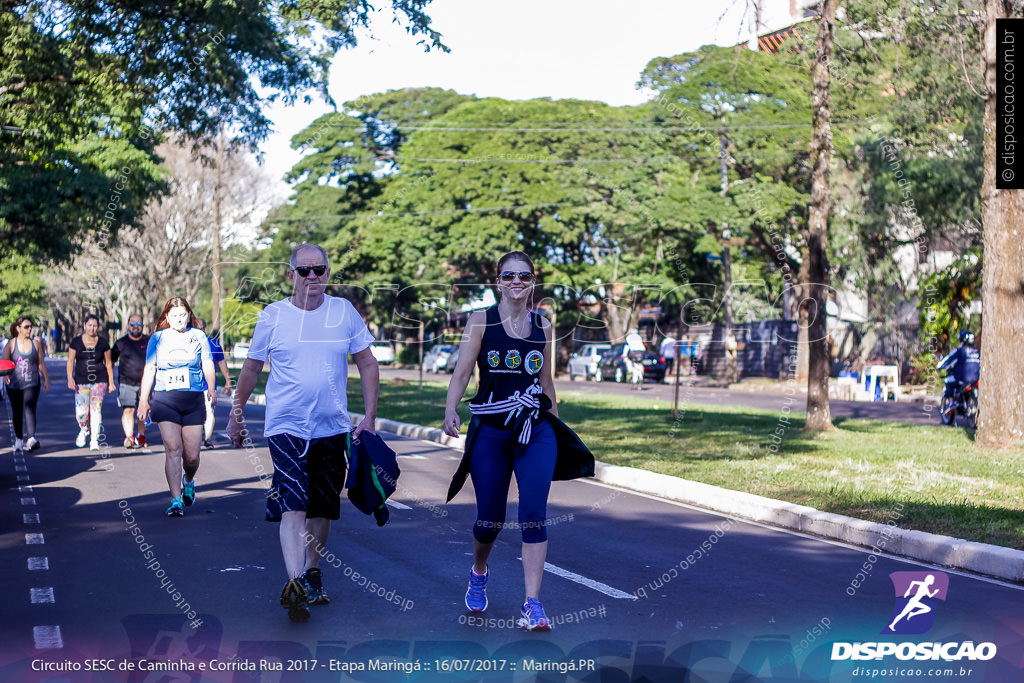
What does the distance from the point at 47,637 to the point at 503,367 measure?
2681 millimetres

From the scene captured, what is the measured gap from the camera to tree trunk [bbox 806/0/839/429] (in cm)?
1659

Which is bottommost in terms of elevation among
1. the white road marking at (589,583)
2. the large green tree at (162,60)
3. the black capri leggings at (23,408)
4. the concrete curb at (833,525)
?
the white road marking at (589,583)

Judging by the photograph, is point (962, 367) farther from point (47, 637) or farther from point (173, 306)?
point (47, 637)

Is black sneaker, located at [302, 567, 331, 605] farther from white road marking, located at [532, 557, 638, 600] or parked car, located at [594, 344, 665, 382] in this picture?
parked car, located at [594, 344, 665, 382]

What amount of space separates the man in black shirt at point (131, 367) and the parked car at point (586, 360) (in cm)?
3242

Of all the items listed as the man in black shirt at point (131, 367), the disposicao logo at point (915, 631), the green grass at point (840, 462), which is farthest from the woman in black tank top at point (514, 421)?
the man in black shirt at point (131, 367)

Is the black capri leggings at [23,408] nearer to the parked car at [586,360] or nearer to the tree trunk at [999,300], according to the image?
the tree trunk at [999,300]

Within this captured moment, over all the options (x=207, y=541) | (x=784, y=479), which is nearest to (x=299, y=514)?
(x=207, y=541)

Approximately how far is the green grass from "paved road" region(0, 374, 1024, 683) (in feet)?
3.78

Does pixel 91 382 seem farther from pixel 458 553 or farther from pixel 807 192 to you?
pixel 807 192

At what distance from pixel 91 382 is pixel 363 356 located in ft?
Answer: 32.2

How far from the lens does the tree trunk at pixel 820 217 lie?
16.6 meters

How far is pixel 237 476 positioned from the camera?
39.5 ft

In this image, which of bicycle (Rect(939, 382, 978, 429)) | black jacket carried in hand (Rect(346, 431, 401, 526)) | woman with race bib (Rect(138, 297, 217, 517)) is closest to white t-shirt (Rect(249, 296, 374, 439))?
black jacket carried in hand (Rect(346, 431, 401, 526))
